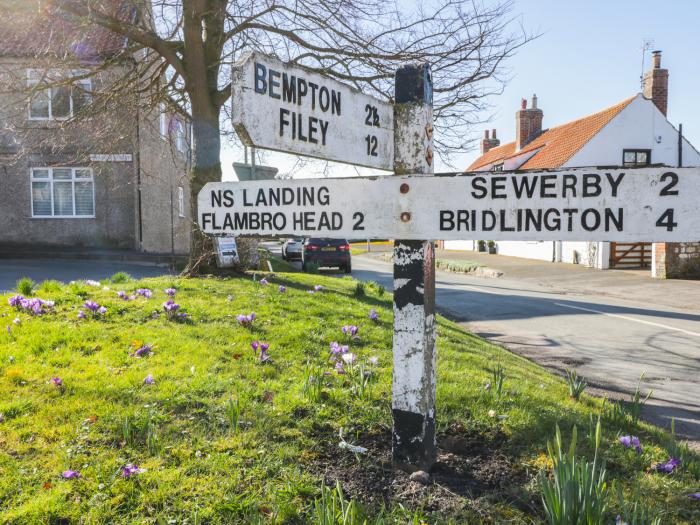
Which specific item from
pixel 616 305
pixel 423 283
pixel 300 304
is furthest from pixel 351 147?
pixel 616 305

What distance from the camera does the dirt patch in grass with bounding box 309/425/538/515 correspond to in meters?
2.58

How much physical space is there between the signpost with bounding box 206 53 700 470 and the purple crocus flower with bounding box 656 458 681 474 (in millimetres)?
1276

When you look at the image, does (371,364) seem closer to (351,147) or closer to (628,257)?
(351,147)

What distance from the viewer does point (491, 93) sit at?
28.6ft

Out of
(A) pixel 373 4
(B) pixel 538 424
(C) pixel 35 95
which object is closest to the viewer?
(B) pixel 538 424

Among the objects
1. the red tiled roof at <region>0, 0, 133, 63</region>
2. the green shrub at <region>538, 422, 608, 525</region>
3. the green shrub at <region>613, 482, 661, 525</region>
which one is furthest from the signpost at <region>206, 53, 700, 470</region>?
the red tiled roof at <region>0, 0, 133, 63</region>

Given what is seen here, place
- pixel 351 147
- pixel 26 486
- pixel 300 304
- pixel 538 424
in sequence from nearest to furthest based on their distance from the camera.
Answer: pixel 26 486 < pixel 351 147 < pixel 538 424 < pixel 300 304

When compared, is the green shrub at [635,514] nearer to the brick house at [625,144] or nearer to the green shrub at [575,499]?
the green shrub at [575,499]

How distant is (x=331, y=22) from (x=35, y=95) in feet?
17.8

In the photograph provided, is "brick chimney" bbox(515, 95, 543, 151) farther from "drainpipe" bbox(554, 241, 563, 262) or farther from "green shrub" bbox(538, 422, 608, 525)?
"green shrub" bbox(538, 422, 608, 525)

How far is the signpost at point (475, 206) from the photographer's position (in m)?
2.25

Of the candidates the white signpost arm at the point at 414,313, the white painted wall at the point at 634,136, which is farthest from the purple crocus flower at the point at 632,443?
the white painted wall at the point at 634,136

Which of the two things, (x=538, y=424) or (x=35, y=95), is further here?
(x=35, y=95)

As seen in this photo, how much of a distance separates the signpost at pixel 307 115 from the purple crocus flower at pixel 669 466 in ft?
7.33
